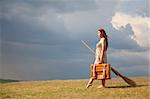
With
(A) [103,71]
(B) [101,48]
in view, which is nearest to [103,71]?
(A) [103,71]

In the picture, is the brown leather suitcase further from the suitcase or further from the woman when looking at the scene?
the woman

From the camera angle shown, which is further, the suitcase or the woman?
the woman

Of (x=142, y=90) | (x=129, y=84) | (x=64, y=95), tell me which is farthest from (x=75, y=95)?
(x=129, y=84)

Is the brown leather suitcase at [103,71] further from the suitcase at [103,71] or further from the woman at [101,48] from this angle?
the woman at [101,48]

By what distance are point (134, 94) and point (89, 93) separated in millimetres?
2319

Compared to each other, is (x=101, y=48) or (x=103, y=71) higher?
(x=101, y=48)

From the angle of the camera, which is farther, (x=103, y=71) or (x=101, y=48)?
(x=101, y=48)

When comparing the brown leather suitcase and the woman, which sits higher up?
the woman

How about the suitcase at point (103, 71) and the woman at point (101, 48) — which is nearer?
the suitcase at point (103, 71)

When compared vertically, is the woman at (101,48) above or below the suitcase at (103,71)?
above

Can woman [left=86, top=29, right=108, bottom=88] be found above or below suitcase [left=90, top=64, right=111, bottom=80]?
above

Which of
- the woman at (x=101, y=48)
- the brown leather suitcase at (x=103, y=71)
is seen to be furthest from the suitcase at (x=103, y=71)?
the woman at (x=101, y=48)

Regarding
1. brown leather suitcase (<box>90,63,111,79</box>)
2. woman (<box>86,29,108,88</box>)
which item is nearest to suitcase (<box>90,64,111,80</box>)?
brown leather suitcase (<box>90,63,111,79</box>)

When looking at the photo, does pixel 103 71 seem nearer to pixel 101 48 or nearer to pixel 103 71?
pixel 103 71
